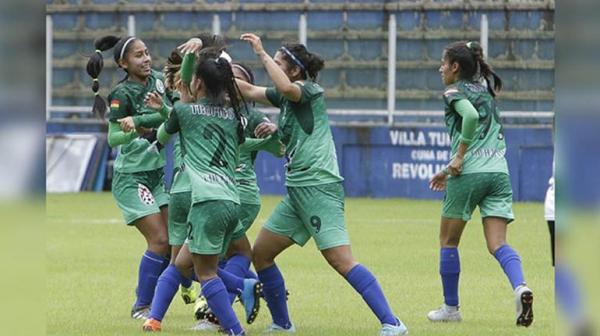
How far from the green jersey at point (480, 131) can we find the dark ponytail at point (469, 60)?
0.26ft

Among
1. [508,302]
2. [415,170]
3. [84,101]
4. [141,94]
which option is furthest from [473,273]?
[84,101]

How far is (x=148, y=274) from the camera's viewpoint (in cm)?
782

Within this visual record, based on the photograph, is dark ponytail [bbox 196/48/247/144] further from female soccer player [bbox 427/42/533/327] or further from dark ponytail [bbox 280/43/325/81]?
female soccer player [bbox 427/42/533/327]

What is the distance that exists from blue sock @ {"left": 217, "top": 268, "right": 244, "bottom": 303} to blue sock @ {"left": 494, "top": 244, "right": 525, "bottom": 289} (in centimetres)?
176

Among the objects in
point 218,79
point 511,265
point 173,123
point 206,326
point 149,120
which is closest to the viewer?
point 218,79

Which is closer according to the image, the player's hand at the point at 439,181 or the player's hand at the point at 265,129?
the player's hand at the point at 265,129

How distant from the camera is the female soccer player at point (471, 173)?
7.55 m

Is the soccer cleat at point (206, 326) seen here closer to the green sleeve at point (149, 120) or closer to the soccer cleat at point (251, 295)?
the soccer cleat at point (251, 295)

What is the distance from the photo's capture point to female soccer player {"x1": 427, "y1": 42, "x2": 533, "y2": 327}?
755 centimetres

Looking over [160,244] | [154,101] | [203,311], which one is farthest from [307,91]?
[160,244]

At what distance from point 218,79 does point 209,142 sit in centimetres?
36

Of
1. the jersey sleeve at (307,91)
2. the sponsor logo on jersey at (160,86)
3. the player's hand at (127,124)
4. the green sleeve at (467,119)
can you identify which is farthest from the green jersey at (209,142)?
the green sleeve at (467,119)

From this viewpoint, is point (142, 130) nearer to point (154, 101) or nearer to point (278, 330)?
point (154, 101)

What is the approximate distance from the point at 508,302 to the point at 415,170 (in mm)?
12718
